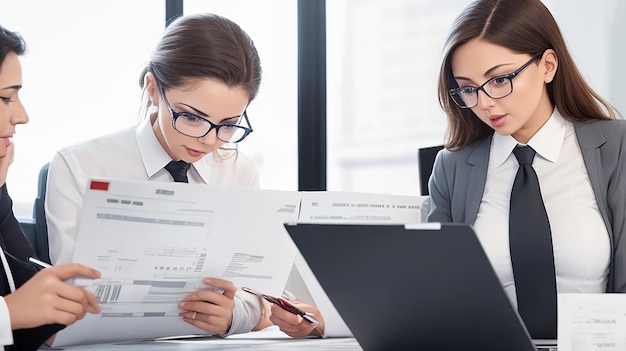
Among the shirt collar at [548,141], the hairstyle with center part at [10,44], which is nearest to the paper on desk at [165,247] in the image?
the hairstyle with center part at [10,44]

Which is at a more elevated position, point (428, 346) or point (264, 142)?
point (428, 346)

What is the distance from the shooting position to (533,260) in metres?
1.85

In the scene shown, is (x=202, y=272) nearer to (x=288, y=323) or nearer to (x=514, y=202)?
(x=288, y=323)

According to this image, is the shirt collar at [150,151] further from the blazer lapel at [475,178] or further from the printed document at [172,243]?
the blazer lapel at [475,178]

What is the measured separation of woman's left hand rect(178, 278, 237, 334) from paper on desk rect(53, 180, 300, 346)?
0.06 feet

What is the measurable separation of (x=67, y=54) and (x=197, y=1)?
67 cm

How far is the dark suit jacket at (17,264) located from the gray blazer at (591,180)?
1.02 meters

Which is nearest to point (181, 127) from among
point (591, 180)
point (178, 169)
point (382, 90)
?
point (178, 169)

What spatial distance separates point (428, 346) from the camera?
4.22ft

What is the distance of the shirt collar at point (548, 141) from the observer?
197 centimetres

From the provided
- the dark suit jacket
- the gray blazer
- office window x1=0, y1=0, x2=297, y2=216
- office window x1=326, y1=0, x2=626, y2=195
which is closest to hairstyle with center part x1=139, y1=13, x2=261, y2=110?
the dark suit jacket

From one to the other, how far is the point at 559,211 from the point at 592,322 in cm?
73

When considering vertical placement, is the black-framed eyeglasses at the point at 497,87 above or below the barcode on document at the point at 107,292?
above

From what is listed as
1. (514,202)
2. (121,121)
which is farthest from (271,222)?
(121,121)
